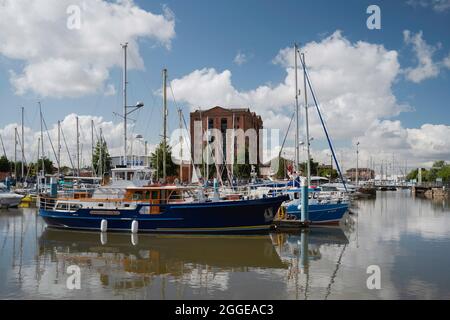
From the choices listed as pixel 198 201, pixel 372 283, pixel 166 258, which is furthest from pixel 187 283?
pixel 198 201

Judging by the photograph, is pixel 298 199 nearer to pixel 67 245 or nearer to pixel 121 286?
pixel 67 245

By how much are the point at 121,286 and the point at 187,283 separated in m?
2.25

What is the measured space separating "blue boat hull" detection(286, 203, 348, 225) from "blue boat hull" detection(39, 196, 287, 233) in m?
5.34

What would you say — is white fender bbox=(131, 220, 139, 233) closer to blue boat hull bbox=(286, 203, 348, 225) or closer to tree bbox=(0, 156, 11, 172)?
blue boat hull bbox=(286, 203, 348, 225)

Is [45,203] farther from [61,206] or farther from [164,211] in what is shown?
[164,211]

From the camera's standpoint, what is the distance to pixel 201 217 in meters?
23.1

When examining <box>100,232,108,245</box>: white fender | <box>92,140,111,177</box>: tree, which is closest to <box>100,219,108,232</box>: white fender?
<box>100,232,108,245</box>: white fender

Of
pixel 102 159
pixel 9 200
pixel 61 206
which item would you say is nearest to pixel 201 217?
pixel 61 206

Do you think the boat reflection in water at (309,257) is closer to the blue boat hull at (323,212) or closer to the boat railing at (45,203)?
the blue boat hull at (323,212)

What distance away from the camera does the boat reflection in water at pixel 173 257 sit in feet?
45.2

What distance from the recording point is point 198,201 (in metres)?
24.0

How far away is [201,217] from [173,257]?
4855mm

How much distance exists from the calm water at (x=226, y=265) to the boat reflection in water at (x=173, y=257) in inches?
1.5

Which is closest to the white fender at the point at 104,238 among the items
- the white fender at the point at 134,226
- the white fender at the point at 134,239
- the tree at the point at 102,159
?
the white fender at the point at 134,239
